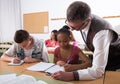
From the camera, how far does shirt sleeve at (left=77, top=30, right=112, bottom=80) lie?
1.06 meters

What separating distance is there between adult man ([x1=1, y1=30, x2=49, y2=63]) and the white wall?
7.58 ft

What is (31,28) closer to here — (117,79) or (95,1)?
(95,1)

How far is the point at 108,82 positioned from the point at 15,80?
0.59 m

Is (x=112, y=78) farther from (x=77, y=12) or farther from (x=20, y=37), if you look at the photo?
(x=20, y=37)

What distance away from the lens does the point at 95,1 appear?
12.8 feet

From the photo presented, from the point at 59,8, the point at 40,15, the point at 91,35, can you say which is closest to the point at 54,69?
the point at 91,35

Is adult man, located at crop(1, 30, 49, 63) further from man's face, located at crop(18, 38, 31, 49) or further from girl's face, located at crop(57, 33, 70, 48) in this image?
girl's face, located at crop(57, 33, 70, 48)

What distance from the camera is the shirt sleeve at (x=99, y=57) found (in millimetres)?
1061

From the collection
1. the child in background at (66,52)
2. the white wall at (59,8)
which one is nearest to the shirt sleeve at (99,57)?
the child in background at (66,52)

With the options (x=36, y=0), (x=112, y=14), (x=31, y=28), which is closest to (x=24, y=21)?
(x=31, y=28)

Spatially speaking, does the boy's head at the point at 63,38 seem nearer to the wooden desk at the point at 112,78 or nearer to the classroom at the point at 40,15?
the wooden desk at the point at 112,78

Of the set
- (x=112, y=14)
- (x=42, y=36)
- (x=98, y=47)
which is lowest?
(x=42, y=36)

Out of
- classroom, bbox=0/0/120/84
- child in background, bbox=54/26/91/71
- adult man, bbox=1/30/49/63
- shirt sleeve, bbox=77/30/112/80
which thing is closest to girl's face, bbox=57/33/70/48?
child in background, bbox=54/26/91/71

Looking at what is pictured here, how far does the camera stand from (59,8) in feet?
14.3
